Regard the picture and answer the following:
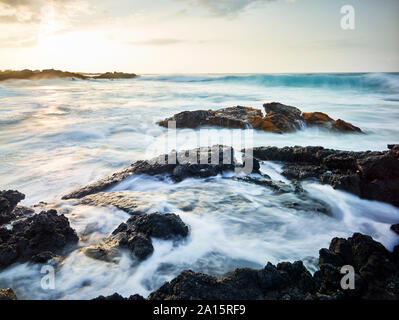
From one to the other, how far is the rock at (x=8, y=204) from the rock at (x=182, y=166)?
84 centimetres

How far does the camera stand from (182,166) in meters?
5.54

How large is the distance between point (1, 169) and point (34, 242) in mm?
4884

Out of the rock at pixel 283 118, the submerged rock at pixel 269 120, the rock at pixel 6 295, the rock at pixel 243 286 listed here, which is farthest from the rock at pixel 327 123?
the rock at pixel 6 295

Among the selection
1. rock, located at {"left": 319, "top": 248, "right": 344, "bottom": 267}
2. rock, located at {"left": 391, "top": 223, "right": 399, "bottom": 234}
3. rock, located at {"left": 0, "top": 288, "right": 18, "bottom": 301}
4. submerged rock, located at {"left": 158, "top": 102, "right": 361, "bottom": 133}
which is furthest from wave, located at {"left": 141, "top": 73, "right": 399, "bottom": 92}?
rock, located at {"left": 0, "top": 288, "right": 18, "bottom": 301}

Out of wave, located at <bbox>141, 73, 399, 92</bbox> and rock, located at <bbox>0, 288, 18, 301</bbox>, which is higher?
wave, located at <bbox>141, 73, 399, 92</bbox>

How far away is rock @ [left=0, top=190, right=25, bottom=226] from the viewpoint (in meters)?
3.97

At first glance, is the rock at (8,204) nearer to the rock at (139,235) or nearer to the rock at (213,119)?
the rock at (139,235)

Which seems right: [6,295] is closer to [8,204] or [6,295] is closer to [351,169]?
[8,204]

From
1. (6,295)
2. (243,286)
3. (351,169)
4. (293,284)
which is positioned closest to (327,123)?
(351,169)

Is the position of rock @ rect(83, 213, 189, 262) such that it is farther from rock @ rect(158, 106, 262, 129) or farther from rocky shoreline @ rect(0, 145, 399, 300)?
rock @ rect(158, 106, 262, 129)

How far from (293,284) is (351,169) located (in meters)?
3.45

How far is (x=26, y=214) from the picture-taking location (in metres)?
4.23

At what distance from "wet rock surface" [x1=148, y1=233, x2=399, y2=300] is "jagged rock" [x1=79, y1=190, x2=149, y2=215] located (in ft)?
6.39
